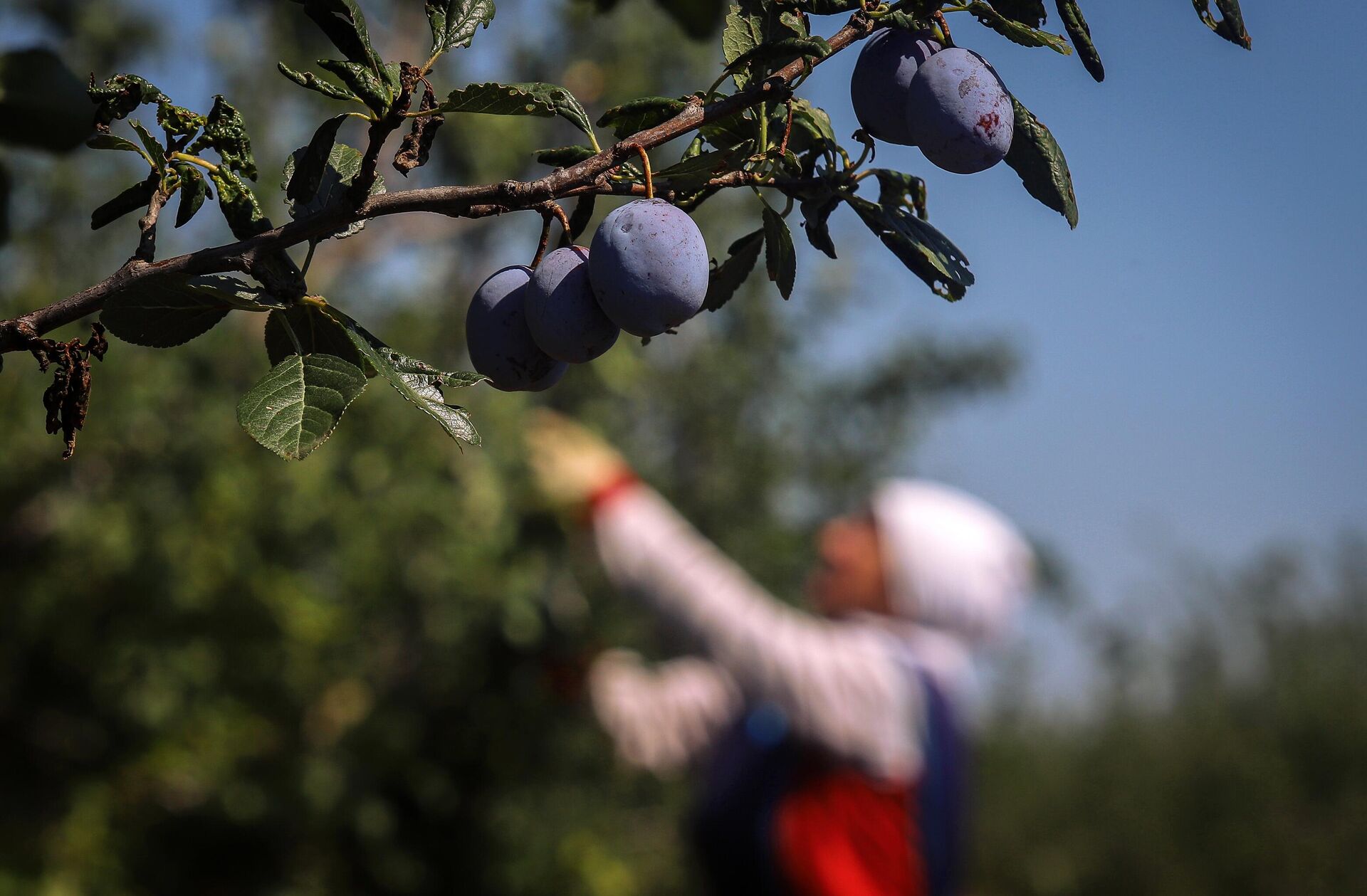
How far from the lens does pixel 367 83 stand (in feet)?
2.10

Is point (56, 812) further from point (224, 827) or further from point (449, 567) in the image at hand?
point (449, 567)

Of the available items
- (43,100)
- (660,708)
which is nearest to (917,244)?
(43,100)

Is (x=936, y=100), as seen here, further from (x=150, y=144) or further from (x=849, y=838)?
(x=849, y=838)

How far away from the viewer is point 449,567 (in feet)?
10.4

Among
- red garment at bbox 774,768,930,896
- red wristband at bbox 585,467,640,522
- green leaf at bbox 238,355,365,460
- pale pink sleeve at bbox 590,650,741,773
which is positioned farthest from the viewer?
pale pink sleeve at bbox 590,650,741,773

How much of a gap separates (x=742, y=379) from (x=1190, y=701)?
3.48 m

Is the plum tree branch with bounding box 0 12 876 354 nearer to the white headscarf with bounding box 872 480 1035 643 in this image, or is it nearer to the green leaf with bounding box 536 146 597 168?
the green leaf with bounding box 536 146 597 168

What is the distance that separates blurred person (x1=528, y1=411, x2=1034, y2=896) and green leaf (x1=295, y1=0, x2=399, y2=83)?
2594mm

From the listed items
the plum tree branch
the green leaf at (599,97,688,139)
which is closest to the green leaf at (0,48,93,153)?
the plum tree branch

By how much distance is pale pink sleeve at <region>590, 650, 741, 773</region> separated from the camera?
349 centimetres

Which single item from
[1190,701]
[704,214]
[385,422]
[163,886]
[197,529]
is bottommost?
[163,886]

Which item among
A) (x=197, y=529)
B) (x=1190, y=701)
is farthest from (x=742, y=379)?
(x=1190, y=701)

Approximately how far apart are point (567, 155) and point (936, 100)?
23cm

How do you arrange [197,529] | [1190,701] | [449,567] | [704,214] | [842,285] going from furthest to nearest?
[1190,701] < [842,285] < [704,214] < [449,567] < [197,529]
